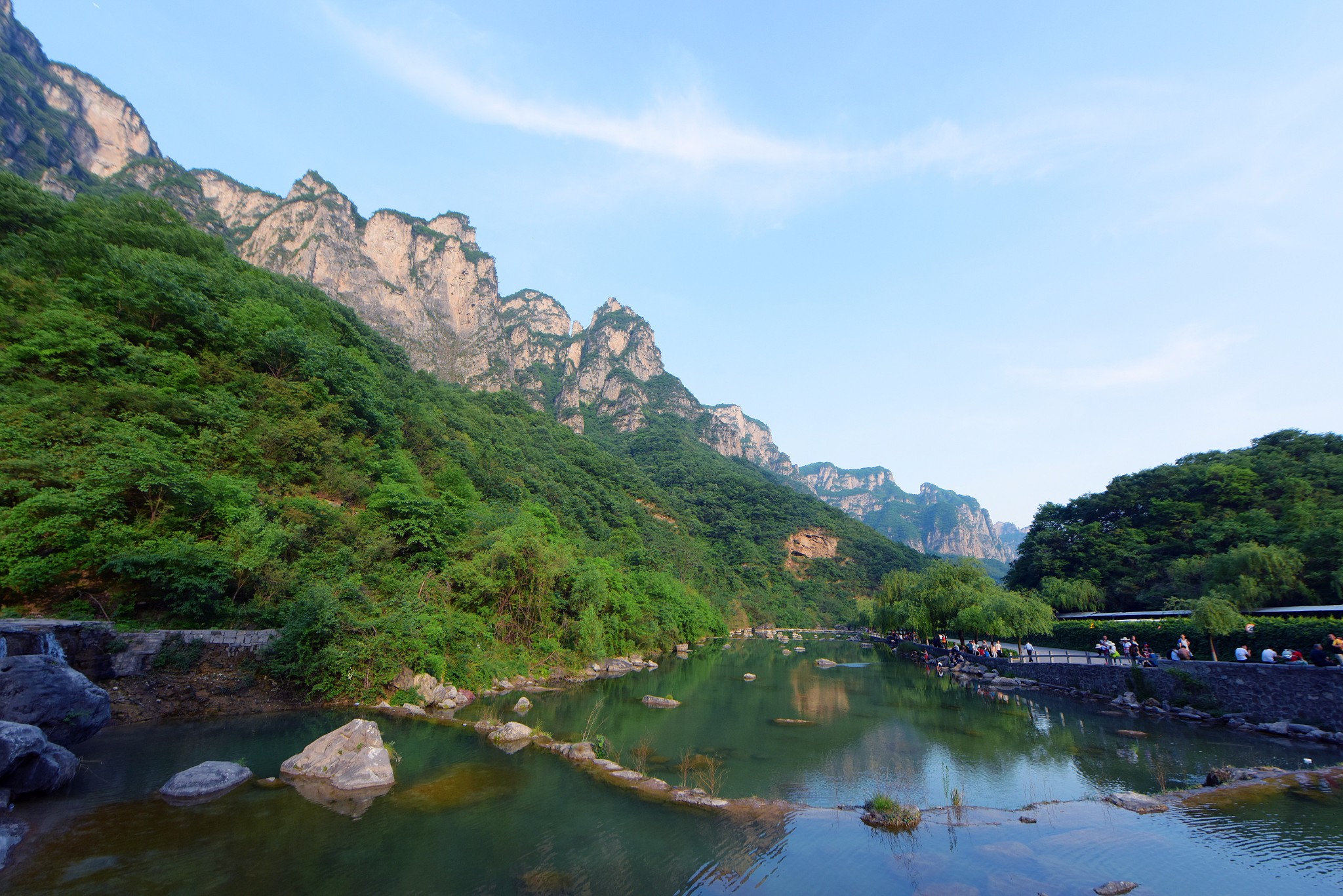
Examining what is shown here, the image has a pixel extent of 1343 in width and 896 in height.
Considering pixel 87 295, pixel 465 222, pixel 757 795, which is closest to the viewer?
pixel 757 795

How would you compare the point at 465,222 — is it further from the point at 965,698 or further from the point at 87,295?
the point at 965,698

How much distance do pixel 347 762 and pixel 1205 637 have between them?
31.1m

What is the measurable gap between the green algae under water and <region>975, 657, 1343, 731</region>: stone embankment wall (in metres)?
1.63

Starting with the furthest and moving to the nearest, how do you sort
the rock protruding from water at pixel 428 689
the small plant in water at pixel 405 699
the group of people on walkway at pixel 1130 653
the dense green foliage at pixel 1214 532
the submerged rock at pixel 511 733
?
the dense green foliage at pixel 1214 532, the group of people on walkway at pixel 1130 653, the rock protruding from water at pixel 428 689, the small plant in water at pixel 405 699, the submerged rock at pixel 511 733

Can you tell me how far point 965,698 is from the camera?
82.4ft

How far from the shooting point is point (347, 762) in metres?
10.3

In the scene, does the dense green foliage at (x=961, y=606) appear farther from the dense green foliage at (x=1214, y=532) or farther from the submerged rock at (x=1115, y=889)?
the submerged rock at (x=1115, y=889)

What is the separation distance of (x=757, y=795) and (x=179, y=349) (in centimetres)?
Result: 2665

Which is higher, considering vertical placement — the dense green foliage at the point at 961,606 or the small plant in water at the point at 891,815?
the dense green foliage at the point at 961,606

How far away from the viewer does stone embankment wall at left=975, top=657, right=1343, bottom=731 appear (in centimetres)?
1541

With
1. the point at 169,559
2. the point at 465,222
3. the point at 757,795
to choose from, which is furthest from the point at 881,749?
the point at 465,222

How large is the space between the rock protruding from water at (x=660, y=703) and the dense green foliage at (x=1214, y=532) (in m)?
23.8

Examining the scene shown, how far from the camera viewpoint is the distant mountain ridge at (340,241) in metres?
69.6

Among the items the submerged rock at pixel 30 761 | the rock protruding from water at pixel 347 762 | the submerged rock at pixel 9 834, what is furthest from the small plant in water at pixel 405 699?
the submerged rock at pixel 9 834
